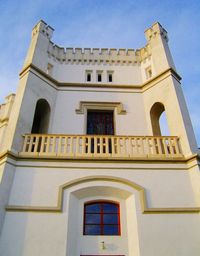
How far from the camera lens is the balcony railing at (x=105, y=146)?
311 inches

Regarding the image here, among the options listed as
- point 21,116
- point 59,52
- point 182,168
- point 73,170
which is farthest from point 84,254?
point 59,52

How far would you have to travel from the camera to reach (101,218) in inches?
284

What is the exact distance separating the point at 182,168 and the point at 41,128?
19.6ft

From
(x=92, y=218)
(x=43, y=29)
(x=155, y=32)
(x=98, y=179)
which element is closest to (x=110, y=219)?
(x=92, y=218)

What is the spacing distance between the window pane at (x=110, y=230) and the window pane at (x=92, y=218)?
10.7 inches

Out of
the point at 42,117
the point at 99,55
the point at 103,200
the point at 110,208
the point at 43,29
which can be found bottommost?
the point at 110,208

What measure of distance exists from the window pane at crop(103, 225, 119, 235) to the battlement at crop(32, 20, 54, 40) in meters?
10.0

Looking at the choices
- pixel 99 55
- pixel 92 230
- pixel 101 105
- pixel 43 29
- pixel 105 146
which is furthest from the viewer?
pixel 99 55

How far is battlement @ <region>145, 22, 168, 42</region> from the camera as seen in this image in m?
12.7

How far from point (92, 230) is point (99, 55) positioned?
9623 mm

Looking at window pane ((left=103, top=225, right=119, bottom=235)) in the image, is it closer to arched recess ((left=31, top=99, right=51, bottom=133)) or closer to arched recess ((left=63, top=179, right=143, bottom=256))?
arched recess ((left=63, top=179, right=143, bottom=256))

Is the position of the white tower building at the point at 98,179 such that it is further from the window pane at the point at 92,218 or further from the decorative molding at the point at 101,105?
the decorative molding at the point at 101,105

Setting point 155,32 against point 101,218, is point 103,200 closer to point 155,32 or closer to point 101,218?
point 101,218

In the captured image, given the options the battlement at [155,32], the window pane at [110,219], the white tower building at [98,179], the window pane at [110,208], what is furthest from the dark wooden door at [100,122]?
the battlement at [155,32]
